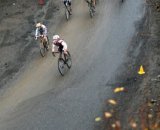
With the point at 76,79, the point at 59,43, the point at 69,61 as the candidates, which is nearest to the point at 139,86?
the point at 76,79

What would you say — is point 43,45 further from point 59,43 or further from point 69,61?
point 59,43

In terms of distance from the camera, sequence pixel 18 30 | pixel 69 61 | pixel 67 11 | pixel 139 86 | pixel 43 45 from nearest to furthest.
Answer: pixel 139 86 < pixel 69 61 < pixel 43 45 < pixel 18 30 < pixel 67 11

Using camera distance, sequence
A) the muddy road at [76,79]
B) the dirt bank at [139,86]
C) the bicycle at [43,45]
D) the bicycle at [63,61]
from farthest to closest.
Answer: the bicycle at [43,45]
the bicycle at [63,61]
the muddy road at [76,79]
the dirt bank at [139,86]

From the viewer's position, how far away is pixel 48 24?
28281mm

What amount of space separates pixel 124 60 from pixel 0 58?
6.86m

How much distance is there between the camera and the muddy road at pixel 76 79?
1964 centimetres

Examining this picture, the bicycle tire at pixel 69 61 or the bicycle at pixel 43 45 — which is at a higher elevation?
the bicycle at pixel 43 45

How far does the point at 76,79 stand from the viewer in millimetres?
22203

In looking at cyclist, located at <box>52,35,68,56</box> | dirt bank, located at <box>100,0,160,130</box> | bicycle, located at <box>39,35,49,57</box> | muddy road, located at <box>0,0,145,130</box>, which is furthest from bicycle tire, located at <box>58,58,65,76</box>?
dirt bank, located at <box>100,0,160,130</box>

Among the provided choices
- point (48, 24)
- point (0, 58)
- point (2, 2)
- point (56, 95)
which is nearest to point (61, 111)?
point (56, 95)

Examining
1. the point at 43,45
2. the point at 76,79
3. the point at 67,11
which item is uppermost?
the point at 67,11

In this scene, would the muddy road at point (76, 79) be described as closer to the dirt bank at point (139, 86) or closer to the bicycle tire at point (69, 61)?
the bicycle tire at point (69, 61)

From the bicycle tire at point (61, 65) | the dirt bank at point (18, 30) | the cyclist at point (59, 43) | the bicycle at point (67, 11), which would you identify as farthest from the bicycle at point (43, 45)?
the bicycle at point (67, 11)

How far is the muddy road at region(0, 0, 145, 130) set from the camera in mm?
19641
